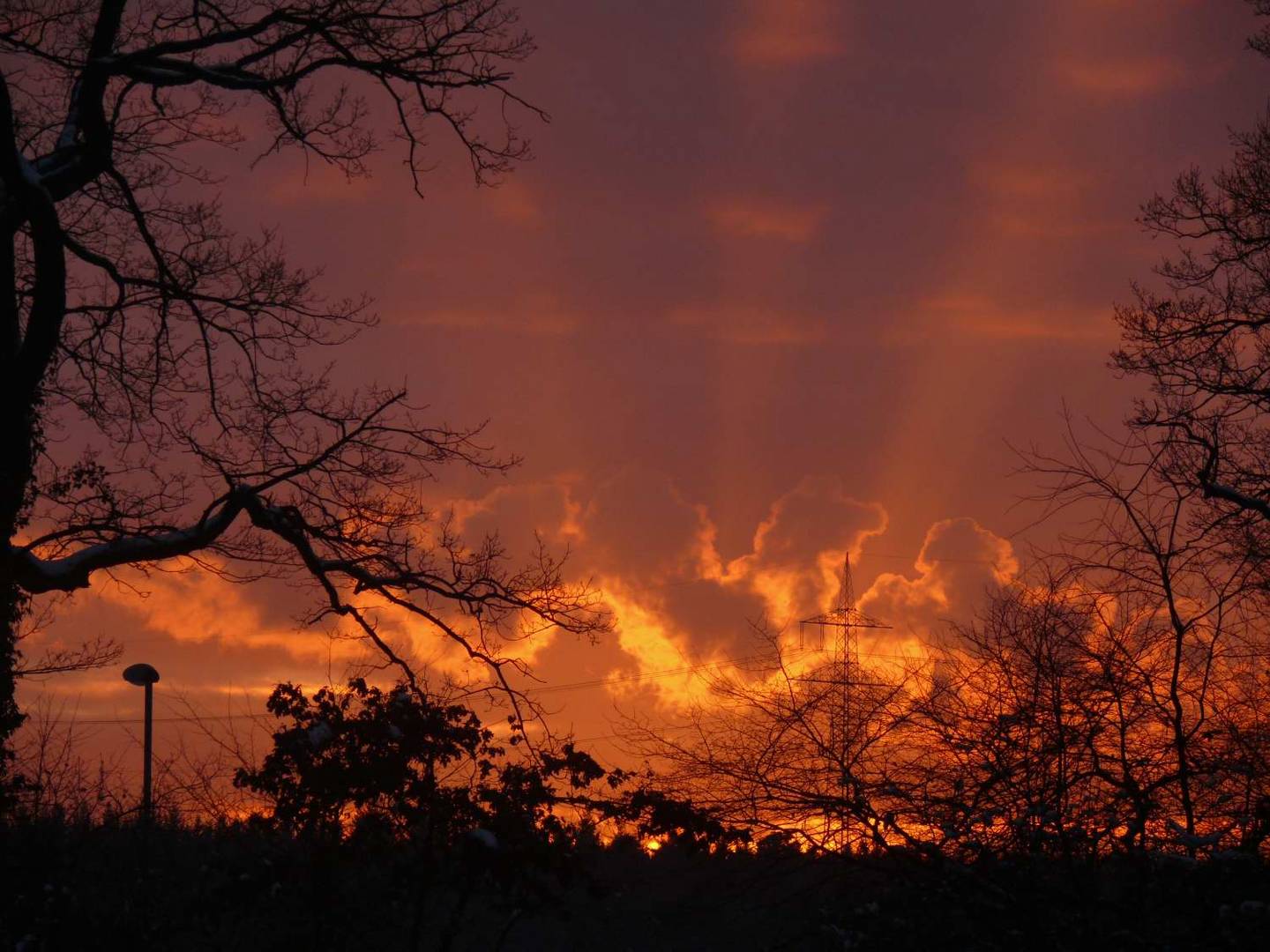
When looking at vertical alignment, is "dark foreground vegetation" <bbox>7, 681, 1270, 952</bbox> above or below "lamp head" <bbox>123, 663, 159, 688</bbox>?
below

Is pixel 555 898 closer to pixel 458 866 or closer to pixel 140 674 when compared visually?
pixel 458 866

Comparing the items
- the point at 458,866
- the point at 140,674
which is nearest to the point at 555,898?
the point at 458,866

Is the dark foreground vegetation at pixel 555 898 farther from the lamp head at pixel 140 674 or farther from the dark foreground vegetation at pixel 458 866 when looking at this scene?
the lamp head at pixel 140 674

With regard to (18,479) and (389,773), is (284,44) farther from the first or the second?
(389,773)

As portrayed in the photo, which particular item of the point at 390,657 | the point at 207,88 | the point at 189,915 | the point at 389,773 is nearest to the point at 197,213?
the point at 207,88

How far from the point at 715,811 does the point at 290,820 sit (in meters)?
5.42

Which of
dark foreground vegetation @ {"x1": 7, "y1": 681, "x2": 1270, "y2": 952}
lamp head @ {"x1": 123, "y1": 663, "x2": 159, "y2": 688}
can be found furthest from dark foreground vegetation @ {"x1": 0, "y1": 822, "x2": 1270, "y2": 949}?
lamp head @ {"x1": 123, "y1": 663, "x2": 159, "y2": 688}

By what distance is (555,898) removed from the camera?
41.4 feet

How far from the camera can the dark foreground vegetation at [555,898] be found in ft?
26.3

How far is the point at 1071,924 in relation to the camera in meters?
8.19

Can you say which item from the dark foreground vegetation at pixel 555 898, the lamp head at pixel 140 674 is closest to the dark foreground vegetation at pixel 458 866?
the dark foreground vegetation at pixel 555 898

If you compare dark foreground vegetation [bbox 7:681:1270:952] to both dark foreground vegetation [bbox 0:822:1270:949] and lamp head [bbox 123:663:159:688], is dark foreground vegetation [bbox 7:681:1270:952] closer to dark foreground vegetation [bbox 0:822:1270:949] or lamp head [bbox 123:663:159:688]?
dark foreground vegetation [bbox 0:822:1270:949]

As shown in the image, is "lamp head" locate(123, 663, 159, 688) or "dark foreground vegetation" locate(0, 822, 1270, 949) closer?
"dark foreground vegetation" locate(0, 822, 1270, 949)

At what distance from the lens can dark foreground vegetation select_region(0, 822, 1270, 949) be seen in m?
8.02
